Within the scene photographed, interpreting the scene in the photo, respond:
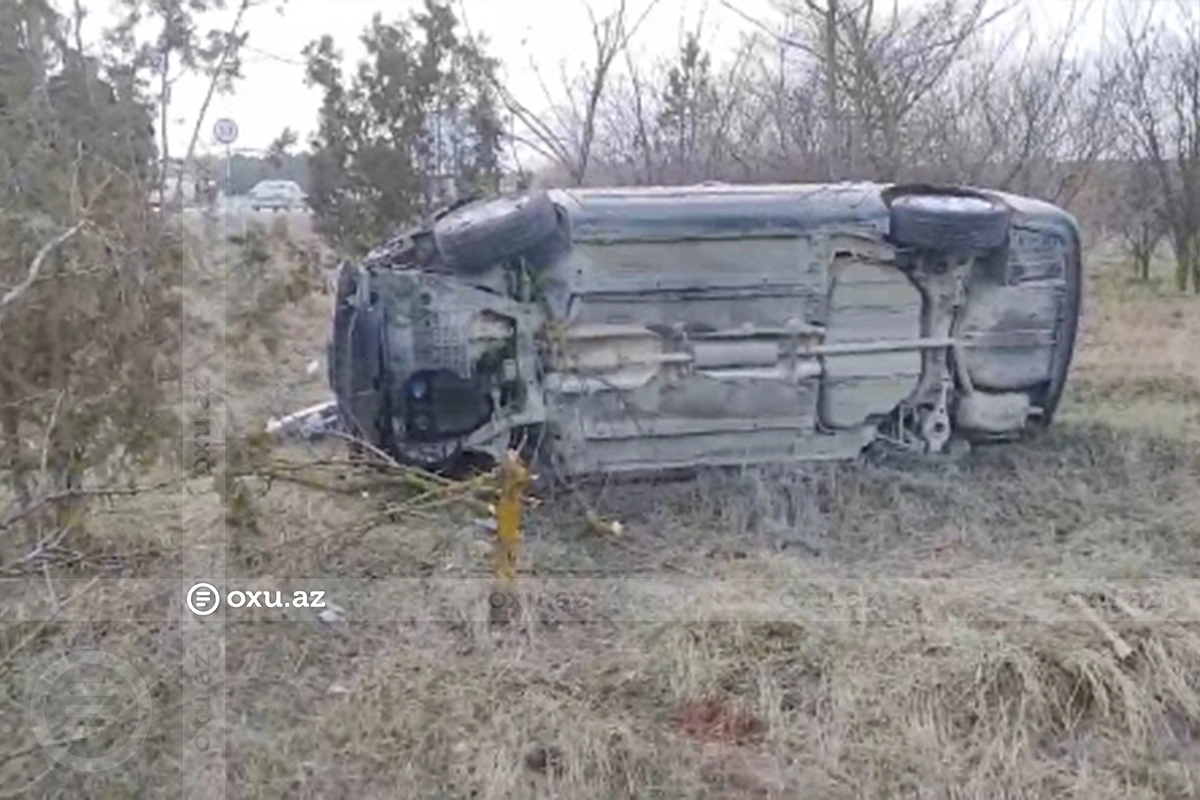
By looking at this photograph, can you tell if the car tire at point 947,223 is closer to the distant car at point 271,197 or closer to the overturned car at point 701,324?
the overturned car at point 701,324

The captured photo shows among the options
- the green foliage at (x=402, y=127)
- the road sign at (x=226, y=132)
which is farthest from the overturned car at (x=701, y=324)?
the green foliage at (x=402, y=127)

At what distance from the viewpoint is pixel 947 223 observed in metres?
5.94

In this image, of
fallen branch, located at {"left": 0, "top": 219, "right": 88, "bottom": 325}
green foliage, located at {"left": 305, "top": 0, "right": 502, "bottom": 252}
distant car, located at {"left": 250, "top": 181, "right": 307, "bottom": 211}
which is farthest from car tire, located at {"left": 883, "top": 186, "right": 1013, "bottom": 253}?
green foliage, located at {"left": 305, "top": 0, "right": 502, "bottom": 252}

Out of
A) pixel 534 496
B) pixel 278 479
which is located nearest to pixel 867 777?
pixel 278 479

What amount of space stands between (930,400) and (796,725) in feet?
10.0

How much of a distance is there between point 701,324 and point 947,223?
1.25 m

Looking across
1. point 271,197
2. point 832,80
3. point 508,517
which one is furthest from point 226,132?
point 832,80

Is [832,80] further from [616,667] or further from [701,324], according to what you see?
[616,667]

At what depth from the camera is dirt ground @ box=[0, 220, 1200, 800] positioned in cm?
329

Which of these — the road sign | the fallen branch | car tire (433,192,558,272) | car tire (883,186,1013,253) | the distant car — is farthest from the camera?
car tire (883,186,1013,253)

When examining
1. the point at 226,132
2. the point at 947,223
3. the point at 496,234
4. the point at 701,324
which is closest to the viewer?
the point at 226,132

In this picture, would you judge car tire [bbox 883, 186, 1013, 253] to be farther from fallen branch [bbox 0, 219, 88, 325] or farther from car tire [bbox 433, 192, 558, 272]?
fallen branch [bbox 0, 219, 88, 325]

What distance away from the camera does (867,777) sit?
3.30 metres

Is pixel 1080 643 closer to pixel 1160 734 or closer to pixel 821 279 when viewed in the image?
pixel 1160 734
